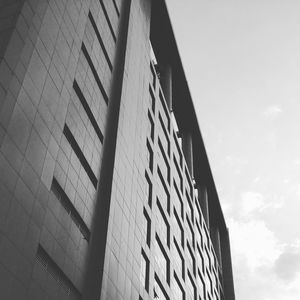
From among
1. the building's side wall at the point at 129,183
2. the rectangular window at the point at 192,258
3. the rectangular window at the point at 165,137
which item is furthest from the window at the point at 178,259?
the building's side wall at the point at 129,183

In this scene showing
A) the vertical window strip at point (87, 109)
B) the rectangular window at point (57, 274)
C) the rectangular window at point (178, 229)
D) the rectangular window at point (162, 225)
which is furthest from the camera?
the rectangular window at point (178, 229)

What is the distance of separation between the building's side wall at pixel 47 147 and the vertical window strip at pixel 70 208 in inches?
2.5

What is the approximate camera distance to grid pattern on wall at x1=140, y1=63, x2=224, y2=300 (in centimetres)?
4221

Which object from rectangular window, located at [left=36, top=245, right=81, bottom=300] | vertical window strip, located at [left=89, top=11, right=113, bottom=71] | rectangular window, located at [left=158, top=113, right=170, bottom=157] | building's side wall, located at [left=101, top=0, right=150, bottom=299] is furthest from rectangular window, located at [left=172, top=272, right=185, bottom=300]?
vertical window strip, located at [left=89, top=11, right=113, bottom=71]

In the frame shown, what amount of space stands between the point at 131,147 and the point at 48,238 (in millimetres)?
16308

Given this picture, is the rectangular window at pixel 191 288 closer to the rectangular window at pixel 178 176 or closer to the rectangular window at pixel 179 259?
the rectangular window at pixel 179 259

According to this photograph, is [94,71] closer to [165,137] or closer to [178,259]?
[165,137]

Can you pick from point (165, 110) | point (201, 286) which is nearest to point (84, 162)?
point (165, 110)

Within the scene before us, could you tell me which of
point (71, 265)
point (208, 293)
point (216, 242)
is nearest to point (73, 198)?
point (71, 265)

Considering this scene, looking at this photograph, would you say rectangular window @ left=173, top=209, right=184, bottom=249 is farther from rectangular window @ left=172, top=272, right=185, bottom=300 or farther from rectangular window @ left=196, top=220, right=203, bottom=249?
rectangular window @ left=196, top=220, right=203, bottom=249

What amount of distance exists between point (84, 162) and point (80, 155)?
2.44 ft

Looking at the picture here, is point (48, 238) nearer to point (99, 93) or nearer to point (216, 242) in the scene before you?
point (99, 93)

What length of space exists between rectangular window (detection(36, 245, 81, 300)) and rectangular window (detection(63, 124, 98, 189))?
8186 millimetres

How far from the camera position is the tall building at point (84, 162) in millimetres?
22547
